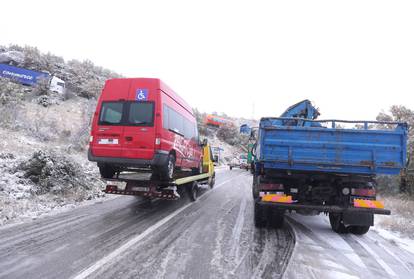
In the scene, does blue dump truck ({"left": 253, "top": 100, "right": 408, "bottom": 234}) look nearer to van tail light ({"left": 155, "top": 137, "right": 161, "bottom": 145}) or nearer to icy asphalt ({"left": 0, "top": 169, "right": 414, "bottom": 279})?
icy asphalt ({"left": 0, "top": 169, "right": 414, "bottom": 279})

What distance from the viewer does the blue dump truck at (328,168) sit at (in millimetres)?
5523

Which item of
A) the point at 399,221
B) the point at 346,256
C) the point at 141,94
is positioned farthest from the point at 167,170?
the point at 399,221

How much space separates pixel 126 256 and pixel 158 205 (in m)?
4.26

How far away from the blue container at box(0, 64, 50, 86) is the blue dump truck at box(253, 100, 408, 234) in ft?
94.3

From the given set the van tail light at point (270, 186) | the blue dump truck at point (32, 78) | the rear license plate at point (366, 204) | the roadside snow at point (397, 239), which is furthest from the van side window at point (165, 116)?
the blue dump truck at point (32, 78)

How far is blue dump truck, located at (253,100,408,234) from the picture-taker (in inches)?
217

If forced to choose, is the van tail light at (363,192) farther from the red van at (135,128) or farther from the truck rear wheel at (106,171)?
the truck rear wheel at (106,171)

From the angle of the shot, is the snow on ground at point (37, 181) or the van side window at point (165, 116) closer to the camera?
the snow on ground at point (37, 181)

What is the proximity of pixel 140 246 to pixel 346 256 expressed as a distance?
3.55 m

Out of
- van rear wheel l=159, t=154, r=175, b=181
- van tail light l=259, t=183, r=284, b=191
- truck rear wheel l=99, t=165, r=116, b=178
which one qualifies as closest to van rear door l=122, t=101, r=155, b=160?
van rear wheel l=159, t=154, r=175, b=181

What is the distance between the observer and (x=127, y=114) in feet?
23.2

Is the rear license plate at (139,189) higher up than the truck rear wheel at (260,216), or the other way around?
the rear license plate at (139,189)

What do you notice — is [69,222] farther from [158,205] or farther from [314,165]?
[314,165]

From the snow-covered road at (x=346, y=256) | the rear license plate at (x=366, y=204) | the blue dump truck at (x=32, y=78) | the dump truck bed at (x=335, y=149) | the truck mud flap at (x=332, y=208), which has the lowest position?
the snow-covered road at (x=346, y=256)
